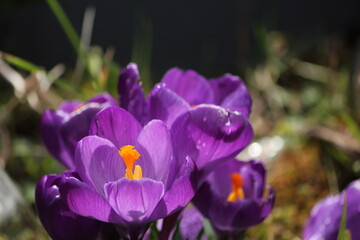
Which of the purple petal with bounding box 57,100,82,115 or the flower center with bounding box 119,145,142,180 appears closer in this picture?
the flower center with bounding box 119,145,142,180

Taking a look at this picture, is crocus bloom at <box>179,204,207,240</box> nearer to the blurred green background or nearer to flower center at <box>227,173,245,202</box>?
flower center at <box>227,173,245,202</box>

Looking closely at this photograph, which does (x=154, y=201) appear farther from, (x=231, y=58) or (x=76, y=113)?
(x=231, y=58)

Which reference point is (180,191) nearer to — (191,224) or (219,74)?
(191,224)

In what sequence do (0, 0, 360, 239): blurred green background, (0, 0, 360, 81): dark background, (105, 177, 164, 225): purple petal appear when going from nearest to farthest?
(105, 177, 164, 225): purple petal < (0, 0, 360, 239): blurred green background < (0, 0, 360, 81): dark background

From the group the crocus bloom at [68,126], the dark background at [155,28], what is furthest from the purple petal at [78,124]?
the dark background at [155,28]

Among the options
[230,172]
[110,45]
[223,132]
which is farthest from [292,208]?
[110,45]

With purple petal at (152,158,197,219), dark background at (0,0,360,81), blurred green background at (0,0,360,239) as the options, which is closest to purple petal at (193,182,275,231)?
purple petal at (152,158,197,219)
